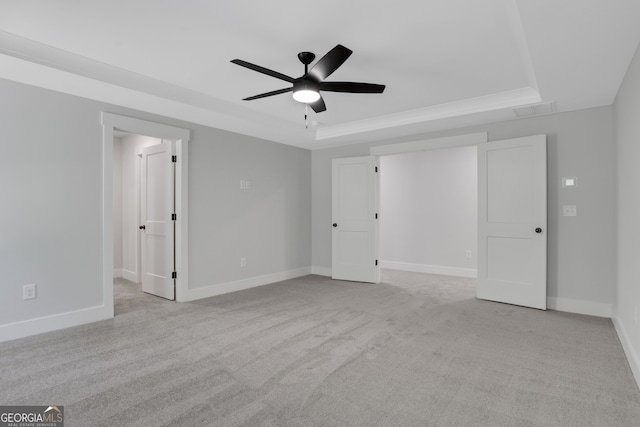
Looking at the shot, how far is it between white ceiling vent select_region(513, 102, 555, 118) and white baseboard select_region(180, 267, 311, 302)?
13.5 feet

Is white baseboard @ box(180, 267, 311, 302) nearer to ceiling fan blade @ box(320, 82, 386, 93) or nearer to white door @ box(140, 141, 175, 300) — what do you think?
white door @ box(140, 141, 175, 300)

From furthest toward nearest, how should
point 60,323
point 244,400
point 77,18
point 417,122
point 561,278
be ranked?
point 417,122 < point 561,278 < point 60,323 < point 77,18 < point 244,400

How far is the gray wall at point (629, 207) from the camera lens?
246cm

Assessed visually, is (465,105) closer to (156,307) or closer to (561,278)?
(561,278)

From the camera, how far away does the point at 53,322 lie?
10.9 feet

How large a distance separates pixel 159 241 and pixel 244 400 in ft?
10.6

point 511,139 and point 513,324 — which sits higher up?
point 511,139

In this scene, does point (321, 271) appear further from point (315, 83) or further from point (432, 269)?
point (315, 83)

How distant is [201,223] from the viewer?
4.68 m

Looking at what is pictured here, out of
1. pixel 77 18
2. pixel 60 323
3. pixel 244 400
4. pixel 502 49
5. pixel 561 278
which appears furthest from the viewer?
pixel 561 278

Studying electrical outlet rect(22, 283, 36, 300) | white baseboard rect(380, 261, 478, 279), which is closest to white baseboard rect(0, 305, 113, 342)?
electrical outlet rect(22, 283, 36, 300)

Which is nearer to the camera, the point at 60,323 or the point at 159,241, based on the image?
the point at 60,323

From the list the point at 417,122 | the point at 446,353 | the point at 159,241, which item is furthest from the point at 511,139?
the point at 159,241

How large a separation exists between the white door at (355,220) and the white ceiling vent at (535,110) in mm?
2173
